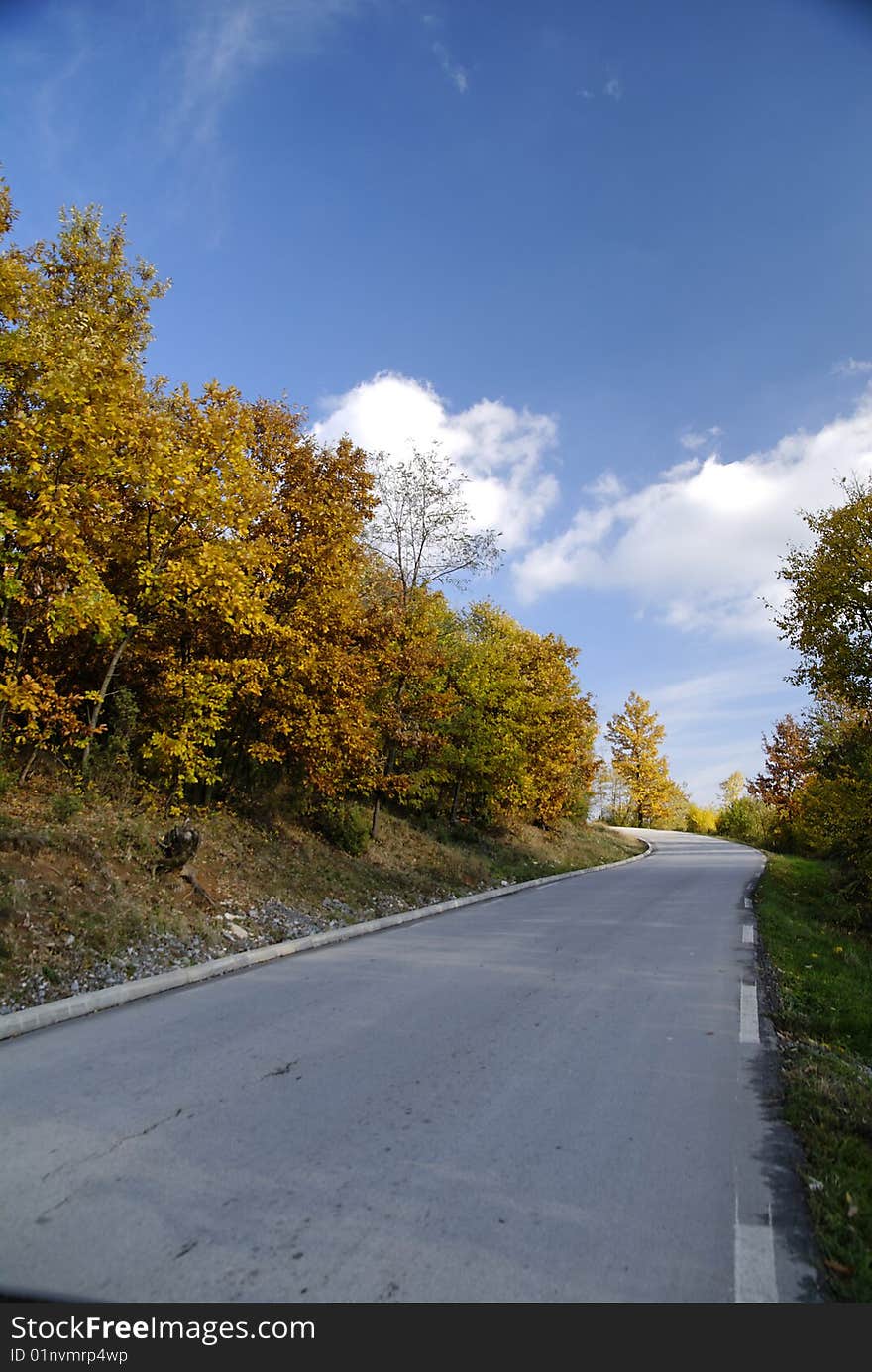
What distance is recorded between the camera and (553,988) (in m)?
7.23

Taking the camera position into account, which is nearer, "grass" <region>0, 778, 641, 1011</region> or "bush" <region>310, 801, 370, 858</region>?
"grass" <region>0, 778, 641, 1011</region>

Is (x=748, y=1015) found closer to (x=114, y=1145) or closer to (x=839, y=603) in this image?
(x=114, y=1145)

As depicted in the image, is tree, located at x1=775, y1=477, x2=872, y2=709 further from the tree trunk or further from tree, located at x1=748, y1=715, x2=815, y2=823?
tree, located at x1=748, y1=715, x2=815, y2=823

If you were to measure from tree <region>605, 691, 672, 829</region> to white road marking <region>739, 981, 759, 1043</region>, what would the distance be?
65.5 m

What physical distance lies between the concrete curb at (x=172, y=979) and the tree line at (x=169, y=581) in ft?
10.7

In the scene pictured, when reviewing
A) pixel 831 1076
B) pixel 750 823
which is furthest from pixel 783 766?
pixel 831 1076

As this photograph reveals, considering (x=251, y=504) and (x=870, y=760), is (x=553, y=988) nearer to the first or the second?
(x=251, y=504)

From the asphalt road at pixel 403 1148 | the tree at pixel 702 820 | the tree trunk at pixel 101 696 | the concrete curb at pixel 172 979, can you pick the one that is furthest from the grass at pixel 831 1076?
the tree at pixel 702 820

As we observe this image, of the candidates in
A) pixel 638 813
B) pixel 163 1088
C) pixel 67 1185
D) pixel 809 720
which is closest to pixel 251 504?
pixel 163 1088

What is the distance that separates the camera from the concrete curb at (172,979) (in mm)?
5895

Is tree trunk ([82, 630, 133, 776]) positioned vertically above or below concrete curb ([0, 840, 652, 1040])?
above

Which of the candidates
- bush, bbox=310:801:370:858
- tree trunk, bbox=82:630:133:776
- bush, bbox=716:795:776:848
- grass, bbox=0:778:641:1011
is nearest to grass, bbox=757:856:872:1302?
grass, bbox=0:778:641:1011

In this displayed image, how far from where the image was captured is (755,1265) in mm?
2859

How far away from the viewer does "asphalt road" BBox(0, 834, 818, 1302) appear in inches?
109
